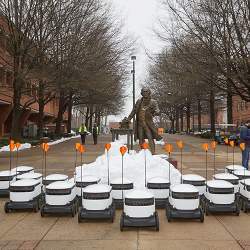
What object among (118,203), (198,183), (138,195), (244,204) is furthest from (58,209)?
(244,204)

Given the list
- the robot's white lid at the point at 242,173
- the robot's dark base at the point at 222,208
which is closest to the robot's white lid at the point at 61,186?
the robot's dark base at the point at 222,208

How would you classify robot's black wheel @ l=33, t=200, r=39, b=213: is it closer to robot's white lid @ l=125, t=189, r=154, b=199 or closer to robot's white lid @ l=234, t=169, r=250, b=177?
robot's white lid @ l=125, t=189, r=154, b=199

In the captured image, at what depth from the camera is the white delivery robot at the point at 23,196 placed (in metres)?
8.86

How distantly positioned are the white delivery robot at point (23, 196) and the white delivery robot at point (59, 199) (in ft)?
1.60

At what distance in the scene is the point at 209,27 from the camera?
89.4ft

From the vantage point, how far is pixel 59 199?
27.9 feet

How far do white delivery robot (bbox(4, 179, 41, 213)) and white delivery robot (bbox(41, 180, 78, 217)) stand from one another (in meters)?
0.49

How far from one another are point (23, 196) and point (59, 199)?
0.94 m

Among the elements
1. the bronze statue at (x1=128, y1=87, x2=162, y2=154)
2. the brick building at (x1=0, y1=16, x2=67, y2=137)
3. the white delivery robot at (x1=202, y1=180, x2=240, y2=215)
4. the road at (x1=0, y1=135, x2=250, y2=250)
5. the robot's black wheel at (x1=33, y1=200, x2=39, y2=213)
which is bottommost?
the road at (x1=0, y1=135, x2=250, y2=250)

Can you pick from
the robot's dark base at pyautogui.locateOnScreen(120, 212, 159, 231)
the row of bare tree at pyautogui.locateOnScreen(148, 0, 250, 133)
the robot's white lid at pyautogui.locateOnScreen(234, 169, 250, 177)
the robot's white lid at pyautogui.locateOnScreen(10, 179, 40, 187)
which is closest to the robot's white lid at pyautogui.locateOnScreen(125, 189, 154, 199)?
the robot's dark base at pyautogui.locateOnScreen(120, 212, 159, 231)

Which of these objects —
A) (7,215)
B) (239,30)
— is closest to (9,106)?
(239,30)

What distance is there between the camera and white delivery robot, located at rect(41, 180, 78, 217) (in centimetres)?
845

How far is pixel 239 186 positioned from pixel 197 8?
2026cm

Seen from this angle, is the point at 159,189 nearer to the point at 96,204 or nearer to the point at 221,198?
the point at 221,198
